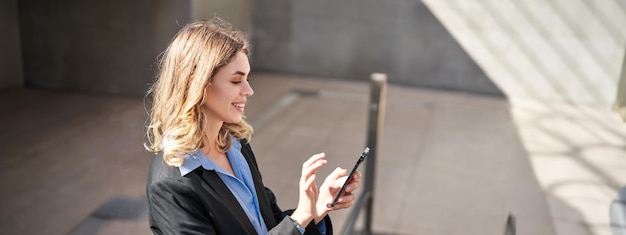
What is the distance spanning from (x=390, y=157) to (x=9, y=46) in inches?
192

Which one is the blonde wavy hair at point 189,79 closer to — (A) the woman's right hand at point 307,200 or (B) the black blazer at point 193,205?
(B) the black blazer at point 193,205

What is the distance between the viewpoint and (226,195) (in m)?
1.55

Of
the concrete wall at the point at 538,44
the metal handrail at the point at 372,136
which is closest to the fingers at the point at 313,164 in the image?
the metal handrail at the point at 372,136

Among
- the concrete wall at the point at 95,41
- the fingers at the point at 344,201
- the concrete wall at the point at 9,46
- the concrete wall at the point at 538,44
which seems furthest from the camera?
the concrete wall at the point at 538,44

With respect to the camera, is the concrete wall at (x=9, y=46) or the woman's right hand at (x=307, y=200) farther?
the concrete wall at (x=9, y=46)

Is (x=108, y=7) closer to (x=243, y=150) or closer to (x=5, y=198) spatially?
(x=5, y=198)

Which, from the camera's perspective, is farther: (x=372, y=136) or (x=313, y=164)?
(x=372, y=136)

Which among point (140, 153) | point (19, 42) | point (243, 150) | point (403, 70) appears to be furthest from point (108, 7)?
point (243, 150)

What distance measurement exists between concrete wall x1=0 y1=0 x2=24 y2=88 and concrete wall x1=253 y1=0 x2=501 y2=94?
3.26m

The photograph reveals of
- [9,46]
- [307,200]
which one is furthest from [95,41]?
[307,200]

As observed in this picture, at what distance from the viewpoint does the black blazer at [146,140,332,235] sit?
1.46m

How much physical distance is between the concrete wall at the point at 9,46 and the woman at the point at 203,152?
22.4ft

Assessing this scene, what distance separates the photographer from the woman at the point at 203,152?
1.47 m

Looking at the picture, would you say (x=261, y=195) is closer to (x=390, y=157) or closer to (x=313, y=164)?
(x=313, y=164)
